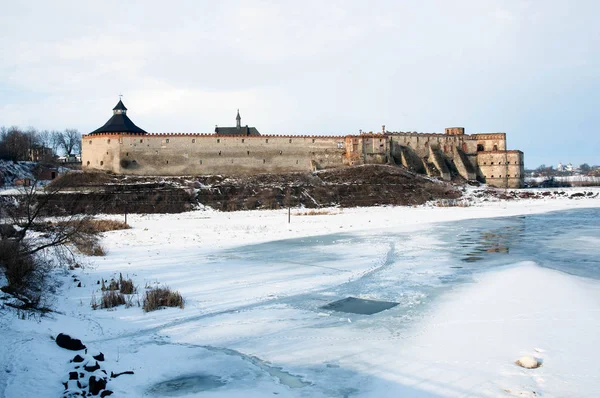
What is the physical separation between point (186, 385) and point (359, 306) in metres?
4.78

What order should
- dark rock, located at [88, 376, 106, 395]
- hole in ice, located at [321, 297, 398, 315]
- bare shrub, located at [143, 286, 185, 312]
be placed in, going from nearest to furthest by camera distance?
dark rock, located at [88, 376, 106, 395] < hole in ice, located at [321, 297, 398, 315] < bare shrub, located at [143, 286, 185, 312]

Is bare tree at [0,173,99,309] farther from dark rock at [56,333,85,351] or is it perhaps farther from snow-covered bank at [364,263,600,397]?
snow-covered bank at [364,263,600,397]

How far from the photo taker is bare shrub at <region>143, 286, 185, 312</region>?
10.9 metres

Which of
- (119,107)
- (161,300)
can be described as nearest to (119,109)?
(119,107)

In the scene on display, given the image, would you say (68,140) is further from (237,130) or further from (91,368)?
(91,368)

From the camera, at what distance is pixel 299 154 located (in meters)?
52.0

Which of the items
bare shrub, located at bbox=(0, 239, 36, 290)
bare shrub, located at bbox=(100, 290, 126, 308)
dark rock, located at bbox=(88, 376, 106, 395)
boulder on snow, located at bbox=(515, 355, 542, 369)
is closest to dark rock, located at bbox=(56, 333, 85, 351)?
dark rock, located at bbox=(88, 376, 106, 395)

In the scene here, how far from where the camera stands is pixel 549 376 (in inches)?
275

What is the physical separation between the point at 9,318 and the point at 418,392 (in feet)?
20.9

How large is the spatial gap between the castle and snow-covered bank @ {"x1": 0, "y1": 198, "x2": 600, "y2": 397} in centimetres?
3067

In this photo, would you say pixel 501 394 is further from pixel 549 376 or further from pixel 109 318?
pixel 109 318

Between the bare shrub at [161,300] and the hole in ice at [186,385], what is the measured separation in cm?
383

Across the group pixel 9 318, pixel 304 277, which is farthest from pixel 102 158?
pixel 9 318

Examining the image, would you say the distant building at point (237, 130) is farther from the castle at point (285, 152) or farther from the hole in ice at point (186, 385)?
the hole in ice at point (186, 385)
